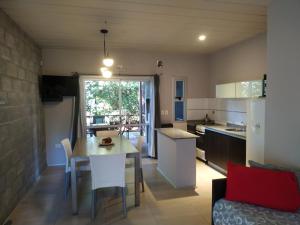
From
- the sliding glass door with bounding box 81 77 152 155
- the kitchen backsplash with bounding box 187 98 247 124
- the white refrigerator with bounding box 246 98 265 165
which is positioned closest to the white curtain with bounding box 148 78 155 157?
the sliding glass door with bounding box 81 77 152 155

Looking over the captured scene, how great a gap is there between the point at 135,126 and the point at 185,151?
2259 millimetres

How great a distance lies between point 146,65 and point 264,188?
4.16 metres

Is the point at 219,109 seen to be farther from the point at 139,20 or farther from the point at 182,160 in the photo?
the point at 139,20

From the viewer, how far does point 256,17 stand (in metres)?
3.26

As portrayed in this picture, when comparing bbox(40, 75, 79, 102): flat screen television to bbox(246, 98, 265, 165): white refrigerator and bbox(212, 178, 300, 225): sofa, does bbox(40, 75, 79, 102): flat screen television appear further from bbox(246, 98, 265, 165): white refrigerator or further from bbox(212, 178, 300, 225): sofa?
bbox(212, 178, 300, 225): sofa

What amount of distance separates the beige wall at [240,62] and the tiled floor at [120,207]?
2295mm

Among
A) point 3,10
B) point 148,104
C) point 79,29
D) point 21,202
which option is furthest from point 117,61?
point 21,202

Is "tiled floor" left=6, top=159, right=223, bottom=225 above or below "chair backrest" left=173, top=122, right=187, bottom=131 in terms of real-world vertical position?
below

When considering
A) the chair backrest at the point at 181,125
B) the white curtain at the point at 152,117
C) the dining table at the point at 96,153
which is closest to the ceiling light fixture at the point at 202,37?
the white curtain at the point at 152,117

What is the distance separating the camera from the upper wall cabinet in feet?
12.3

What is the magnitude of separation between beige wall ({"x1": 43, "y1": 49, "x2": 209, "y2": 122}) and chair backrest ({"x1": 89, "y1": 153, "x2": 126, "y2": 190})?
119 inches

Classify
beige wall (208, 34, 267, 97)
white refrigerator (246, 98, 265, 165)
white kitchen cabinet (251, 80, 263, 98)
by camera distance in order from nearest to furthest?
white refrigerator (246, 98, 265, 165) → white kitchen cabinet (251, 80, 263, 98) → beige wall (208, 34, 267, 97)

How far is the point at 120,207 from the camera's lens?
313 cm

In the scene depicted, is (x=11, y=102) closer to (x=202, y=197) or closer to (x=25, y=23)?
(x=25, y=23)
